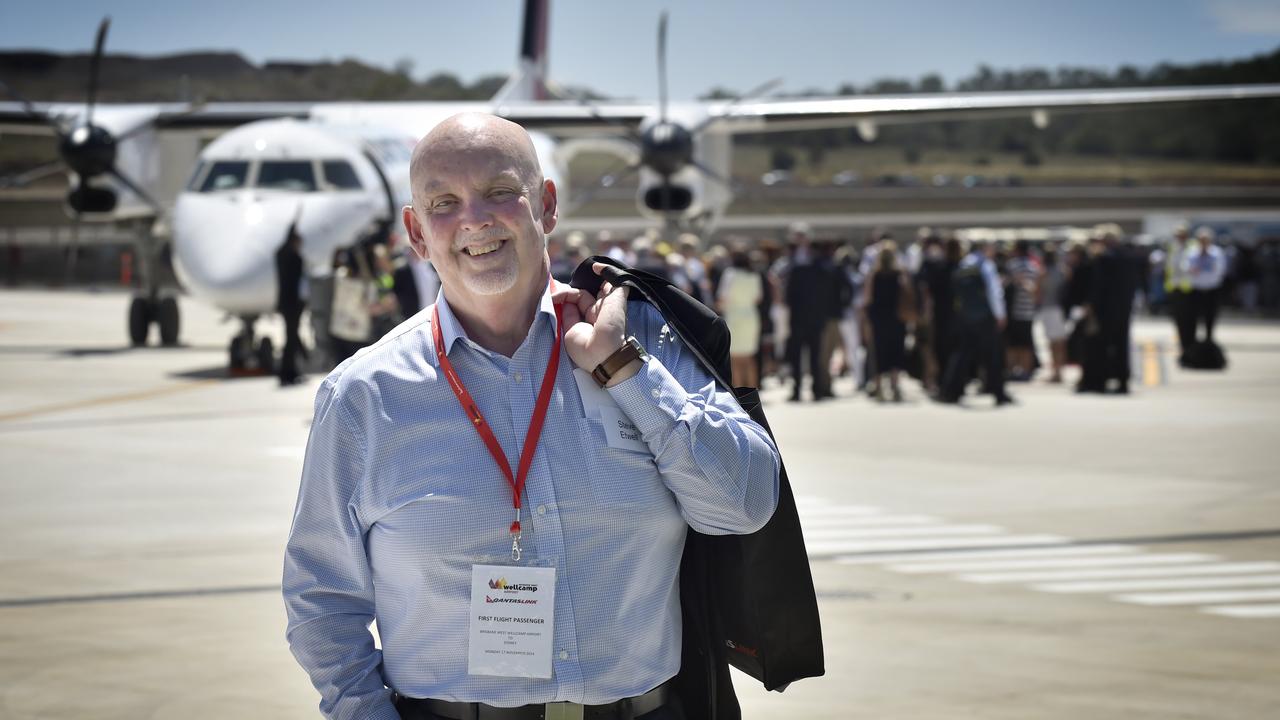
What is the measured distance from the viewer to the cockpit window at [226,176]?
1597cm

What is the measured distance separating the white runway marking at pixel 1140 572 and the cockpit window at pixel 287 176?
11.3 meters

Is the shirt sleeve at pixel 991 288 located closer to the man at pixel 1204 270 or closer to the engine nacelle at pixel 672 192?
the man at pixel 1204 270

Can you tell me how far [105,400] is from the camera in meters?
13.7

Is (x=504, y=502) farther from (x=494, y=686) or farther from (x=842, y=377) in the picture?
(x=842, y=377)

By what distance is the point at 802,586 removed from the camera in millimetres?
2291

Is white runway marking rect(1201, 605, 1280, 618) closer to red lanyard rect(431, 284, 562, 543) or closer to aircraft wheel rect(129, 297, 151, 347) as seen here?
red lanyard rect(431, 284, 562, 543)

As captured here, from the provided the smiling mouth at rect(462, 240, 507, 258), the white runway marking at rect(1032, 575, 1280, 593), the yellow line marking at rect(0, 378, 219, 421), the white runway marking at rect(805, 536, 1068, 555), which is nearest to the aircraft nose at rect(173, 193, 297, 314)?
the yellow line marking at rect(0, 378, 219, 421)

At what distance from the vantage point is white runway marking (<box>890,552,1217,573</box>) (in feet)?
21.1

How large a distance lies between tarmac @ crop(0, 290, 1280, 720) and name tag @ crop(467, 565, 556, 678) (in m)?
2.54

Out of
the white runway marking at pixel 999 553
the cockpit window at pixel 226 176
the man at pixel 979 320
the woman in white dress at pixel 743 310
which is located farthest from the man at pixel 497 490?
the cockpit window at pixel 226 176

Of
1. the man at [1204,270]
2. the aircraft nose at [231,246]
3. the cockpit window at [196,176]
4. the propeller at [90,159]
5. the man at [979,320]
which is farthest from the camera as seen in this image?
the propeller at [90,159]

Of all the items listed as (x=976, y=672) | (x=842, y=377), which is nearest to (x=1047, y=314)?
(x=842, y=377)

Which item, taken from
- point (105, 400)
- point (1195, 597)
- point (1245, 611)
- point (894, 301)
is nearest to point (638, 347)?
point (1245, 611)

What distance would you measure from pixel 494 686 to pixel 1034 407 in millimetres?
12053
